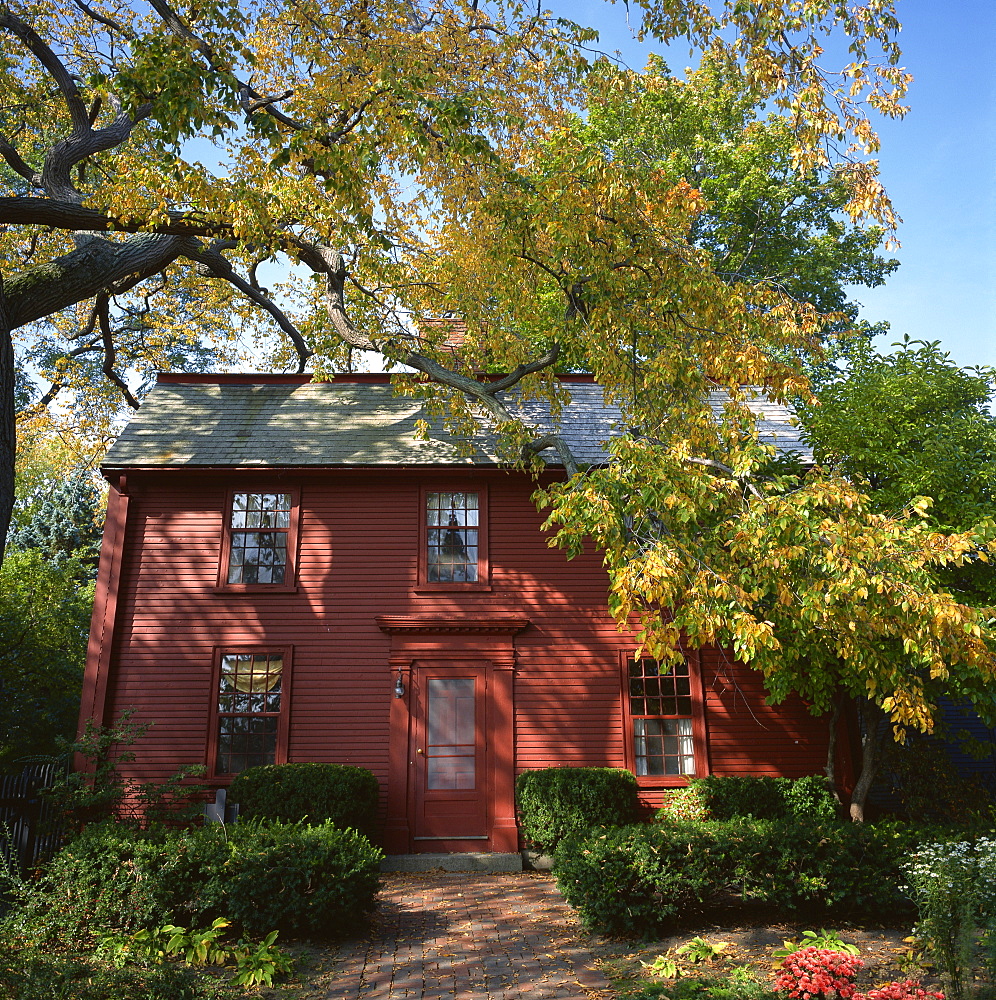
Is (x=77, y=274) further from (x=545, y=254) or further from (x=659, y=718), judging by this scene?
(x=659, y=718)

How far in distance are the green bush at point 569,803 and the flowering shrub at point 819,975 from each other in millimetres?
5040

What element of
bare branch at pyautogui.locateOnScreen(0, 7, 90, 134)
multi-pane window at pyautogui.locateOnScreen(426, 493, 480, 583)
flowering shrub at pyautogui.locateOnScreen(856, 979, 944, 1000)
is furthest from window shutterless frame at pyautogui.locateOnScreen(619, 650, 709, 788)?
bare branch at pyautogui.locateOnScreen(0, 7, 90, 134)

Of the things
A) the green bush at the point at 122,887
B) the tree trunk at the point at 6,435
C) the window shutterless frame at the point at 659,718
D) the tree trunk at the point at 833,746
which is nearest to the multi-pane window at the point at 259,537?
the tree trunk at the point at 6,435

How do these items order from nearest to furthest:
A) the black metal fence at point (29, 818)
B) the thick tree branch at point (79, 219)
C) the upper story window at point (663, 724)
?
the black metal fence at point (29, 818) → the thick tree branch at point (79, 219) → the upper story window at point (663, 724)

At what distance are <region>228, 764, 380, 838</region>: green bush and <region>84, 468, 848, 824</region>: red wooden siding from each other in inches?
33.6

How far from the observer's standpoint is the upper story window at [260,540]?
12.6 m

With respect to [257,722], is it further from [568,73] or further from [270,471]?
[568,73]

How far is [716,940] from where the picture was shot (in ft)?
23.4

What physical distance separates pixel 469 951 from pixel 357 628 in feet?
18.9

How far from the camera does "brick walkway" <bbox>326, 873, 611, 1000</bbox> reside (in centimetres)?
631

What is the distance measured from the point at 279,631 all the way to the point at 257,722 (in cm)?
Answer: 136

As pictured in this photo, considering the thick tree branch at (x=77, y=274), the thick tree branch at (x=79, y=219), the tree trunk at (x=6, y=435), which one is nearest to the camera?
the tree trunk at (x=6, y=435)

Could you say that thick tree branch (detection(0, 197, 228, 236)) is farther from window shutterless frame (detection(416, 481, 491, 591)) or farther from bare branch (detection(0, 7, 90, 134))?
window shutterless frame (detection(416, 481, 491, 591))

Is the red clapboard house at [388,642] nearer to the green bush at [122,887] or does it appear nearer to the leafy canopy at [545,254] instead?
the leafy canopy at [545,254]
